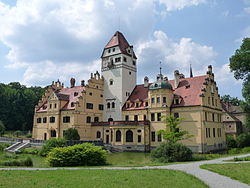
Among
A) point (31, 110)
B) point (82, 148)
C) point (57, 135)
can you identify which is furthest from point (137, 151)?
point (31, 110)

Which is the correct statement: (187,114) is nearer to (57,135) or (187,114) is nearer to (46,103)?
(57,135)

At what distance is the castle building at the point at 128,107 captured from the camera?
39875 mm

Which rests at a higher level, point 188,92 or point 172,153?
point 188,92

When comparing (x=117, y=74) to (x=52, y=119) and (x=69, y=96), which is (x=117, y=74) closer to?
(x=69, y=96)

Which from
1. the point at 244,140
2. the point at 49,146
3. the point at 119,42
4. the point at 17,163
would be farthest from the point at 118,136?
the point at 17,163

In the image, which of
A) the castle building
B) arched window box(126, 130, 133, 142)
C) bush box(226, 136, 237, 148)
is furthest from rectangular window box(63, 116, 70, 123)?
bush box(226, 136, 237, 148)

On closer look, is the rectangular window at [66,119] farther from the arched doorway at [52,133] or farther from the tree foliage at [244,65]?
the tree foliage at [244,65]

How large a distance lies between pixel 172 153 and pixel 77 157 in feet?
30.5

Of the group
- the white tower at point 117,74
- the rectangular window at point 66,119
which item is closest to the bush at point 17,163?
the rectangular window at point 66,119

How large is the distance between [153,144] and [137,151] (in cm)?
307

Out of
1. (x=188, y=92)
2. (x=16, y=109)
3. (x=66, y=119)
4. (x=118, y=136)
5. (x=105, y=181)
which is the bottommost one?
(x=105, y=181)

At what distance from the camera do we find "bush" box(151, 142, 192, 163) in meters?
23.3

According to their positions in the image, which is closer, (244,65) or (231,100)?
(244,65)

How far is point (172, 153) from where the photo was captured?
77.8ft
